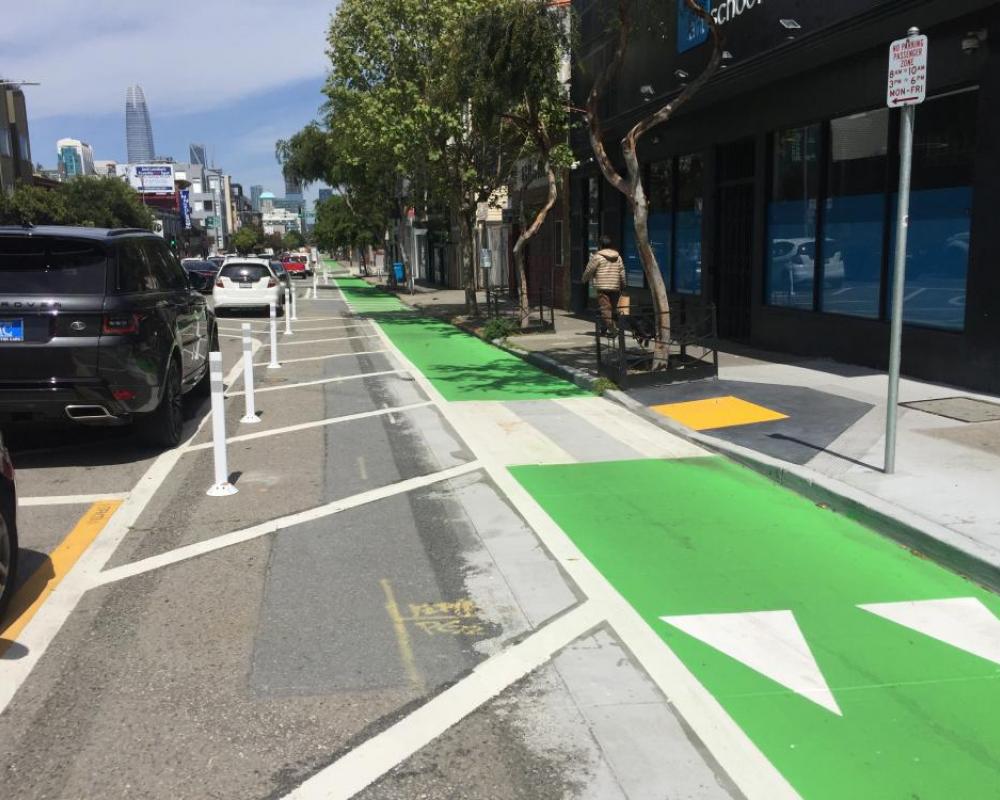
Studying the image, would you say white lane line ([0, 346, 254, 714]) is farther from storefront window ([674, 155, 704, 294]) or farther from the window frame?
storefront window ([674, 155, 704, 294])

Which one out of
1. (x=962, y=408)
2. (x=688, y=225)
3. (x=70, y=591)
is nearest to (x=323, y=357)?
(x=688, y=225)

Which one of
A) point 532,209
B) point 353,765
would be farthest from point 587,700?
point 532,209

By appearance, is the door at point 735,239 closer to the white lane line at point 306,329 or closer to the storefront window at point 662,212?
the storefront window at point 662,212

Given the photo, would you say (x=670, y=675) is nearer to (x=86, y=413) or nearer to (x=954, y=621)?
(x=954, y=621)

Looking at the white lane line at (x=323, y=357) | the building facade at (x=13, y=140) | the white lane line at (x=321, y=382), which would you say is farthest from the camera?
the building facade at (x=13, y=140)

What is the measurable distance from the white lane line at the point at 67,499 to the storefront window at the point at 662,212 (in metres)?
13.3

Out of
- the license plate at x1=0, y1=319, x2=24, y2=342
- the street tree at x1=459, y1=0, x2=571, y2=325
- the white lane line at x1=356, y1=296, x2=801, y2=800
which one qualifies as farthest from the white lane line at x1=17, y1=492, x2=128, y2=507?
the street tree at x1=459, y1=0, x2=571, y2=325

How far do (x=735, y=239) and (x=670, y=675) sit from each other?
13035 mm

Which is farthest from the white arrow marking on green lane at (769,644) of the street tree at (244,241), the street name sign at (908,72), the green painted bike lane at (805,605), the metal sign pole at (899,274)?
the street tree at (244,241)

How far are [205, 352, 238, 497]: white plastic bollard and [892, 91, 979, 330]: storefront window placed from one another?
317 inches

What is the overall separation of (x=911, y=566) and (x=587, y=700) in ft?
8.72

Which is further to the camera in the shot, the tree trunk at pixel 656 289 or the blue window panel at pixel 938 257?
the tree trunk at pixel 656 289

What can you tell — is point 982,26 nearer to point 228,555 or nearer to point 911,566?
point 911,566

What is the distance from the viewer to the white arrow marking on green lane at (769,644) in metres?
3.99
